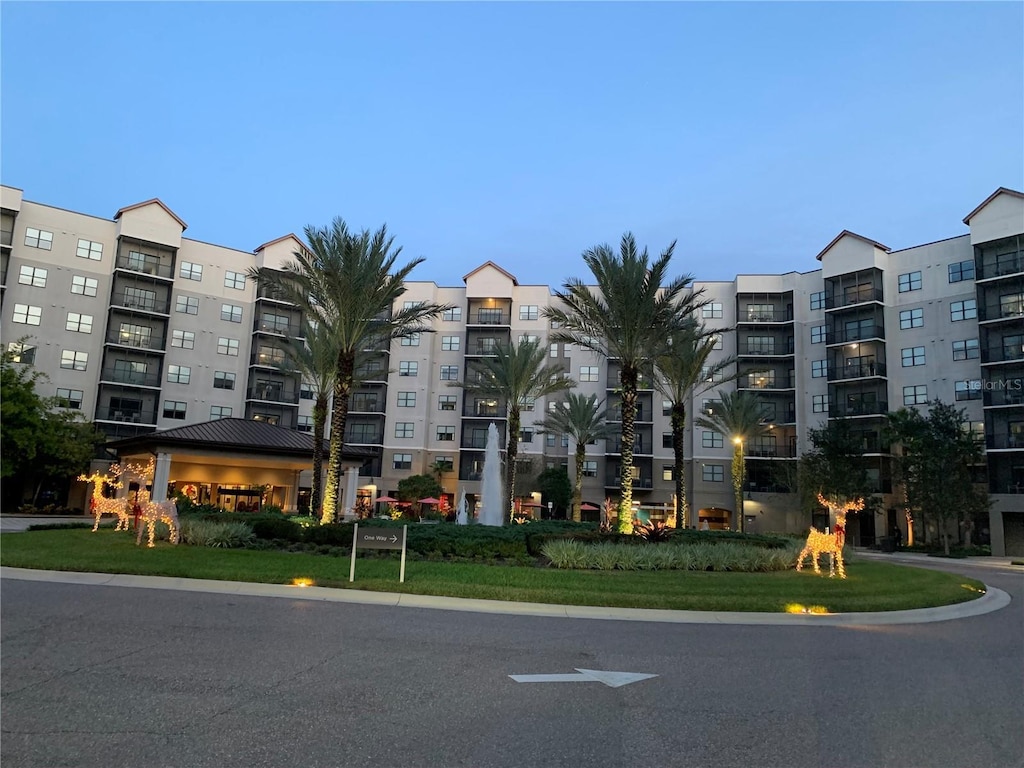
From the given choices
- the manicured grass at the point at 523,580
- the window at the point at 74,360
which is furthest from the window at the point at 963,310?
the window at the point at 74,360

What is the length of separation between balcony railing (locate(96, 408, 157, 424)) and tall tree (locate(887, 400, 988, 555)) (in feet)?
192

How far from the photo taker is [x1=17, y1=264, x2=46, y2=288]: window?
179ft

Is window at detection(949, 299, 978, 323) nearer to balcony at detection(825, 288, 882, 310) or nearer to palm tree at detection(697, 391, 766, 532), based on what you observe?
balcony at detection(825, 288, 882, 310)

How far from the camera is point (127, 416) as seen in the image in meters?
57.7

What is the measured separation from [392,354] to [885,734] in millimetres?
68356

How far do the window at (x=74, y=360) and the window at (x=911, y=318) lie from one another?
6772cm

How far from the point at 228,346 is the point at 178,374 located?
5077 millimetres

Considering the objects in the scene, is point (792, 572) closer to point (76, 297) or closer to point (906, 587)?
point (906, 587)

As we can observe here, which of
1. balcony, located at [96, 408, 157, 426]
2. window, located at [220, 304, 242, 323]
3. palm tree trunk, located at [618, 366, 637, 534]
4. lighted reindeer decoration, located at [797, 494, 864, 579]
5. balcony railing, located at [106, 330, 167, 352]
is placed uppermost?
window, located at [220, 304, 242, 323]

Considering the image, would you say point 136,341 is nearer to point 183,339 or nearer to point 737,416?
point 183,339

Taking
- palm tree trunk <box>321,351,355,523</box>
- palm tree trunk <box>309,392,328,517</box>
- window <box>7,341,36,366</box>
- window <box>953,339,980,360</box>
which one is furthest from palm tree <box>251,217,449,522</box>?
window <box>953,339,980,360</box>

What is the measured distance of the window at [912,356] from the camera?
57156 mm

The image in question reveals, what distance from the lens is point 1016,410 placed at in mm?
51219

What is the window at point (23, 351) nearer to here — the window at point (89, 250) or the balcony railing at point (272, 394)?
the window at point (89, 250)
